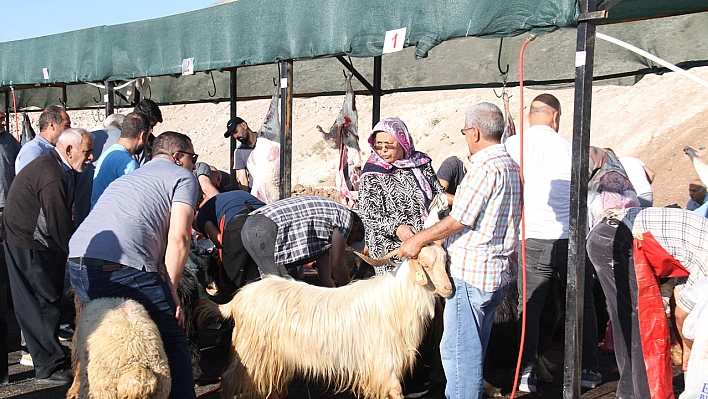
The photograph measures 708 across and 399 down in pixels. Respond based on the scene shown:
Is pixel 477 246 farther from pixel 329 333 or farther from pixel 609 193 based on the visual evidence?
pixel 609 193

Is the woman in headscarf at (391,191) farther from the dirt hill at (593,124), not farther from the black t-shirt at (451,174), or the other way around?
the dirt hill at (593,124)

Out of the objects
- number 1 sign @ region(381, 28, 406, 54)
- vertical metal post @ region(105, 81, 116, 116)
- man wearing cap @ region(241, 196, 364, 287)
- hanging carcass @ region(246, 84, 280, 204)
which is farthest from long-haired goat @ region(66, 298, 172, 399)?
vertical metal post @ region(105, 81, 116, 116)

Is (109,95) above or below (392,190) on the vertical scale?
above

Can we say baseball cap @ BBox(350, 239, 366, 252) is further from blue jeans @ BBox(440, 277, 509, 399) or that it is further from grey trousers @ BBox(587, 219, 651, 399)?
grey trousers @ BBox(587, 219, 651, 399)

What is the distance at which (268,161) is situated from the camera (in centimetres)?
696

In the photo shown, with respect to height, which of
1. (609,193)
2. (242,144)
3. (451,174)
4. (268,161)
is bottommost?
(609,193)

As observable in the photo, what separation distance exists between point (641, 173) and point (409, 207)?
9.56ft

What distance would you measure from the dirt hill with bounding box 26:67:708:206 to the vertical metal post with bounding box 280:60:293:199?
43.1ft

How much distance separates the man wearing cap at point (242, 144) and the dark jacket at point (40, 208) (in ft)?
10.5

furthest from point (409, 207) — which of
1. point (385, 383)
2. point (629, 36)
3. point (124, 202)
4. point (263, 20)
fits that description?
point (629, 36)

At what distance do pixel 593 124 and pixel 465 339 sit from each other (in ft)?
78.3

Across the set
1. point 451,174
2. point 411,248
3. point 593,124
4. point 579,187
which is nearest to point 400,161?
point 411,248

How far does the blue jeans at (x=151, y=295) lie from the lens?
11.9 ft

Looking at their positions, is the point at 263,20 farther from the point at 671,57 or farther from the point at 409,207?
the point at 671,57
